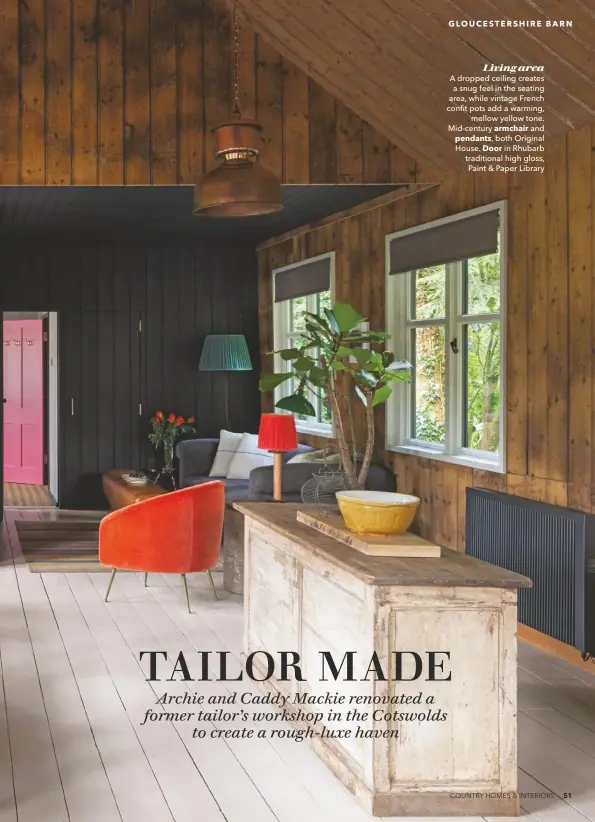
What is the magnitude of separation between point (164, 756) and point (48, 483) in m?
8.41

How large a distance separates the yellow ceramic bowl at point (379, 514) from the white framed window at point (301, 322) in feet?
13.8

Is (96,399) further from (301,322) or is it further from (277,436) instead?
(277,436)

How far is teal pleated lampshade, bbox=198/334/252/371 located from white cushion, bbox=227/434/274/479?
1003 mm

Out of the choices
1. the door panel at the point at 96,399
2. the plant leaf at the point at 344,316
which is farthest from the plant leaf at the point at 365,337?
the door panel at the point at 96,399

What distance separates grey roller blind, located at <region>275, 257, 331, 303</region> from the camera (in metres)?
7.87

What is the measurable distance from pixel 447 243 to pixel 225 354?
384 centimetres

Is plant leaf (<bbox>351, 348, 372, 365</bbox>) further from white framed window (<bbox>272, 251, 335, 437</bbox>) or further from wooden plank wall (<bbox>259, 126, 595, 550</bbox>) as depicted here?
white framed window (<bbox>272, 251, 335, 437</bbox>)

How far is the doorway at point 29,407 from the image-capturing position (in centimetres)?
1100

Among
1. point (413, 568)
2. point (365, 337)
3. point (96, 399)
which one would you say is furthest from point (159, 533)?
point (96, 399)

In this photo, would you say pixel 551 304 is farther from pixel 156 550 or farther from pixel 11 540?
pixel 11 540

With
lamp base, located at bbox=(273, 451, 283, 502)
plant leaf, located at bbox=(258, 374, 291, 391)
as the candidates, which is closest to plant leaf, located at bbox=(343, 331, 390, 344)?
plant leaf, located at bbox=(258, 374, 291, 391)

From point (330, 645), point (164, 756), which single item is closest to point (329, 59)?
point (330, 645)

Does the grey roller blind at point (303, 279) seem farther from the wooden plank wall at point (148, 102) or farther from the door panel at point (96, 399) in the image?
the wooden plank wall at point (148, 102)

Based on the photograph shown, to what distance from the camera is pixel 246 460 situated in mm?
8375
